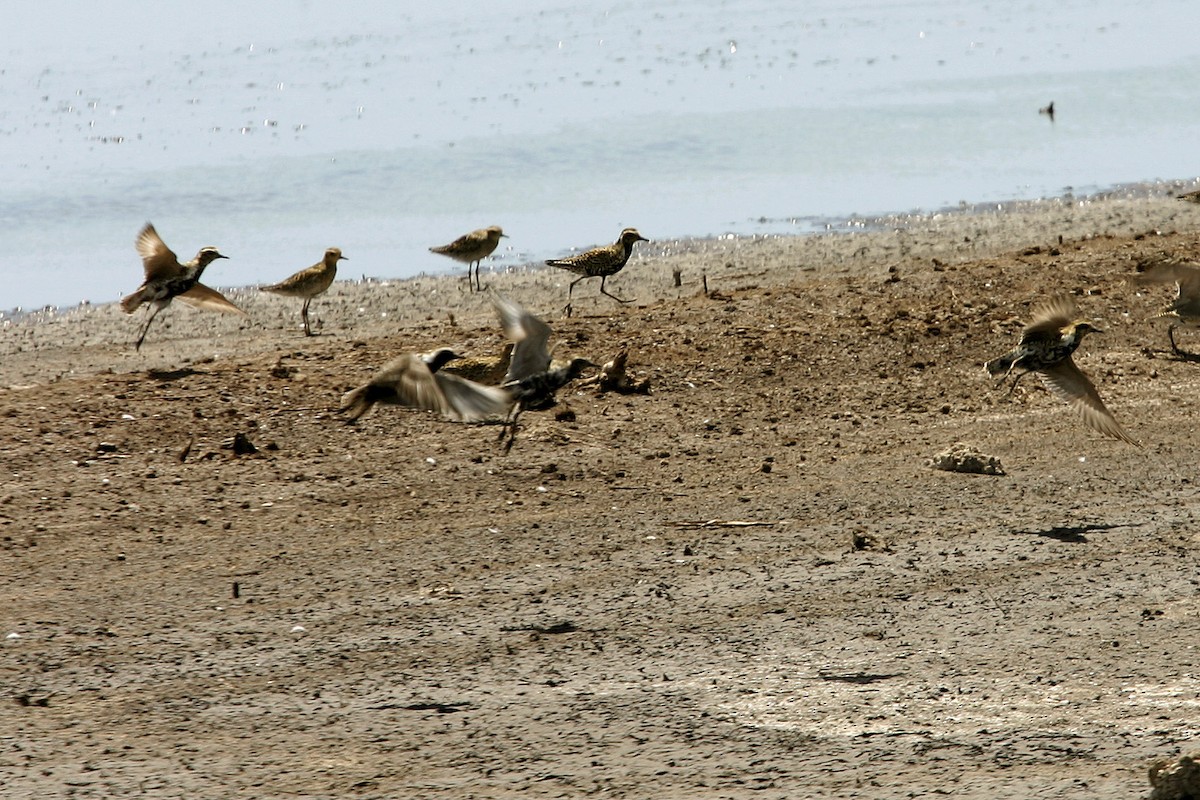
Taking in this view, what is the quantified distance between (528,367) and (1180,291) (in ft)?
18.6

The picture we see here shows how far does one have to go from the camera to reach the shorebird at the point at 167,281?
1405cm

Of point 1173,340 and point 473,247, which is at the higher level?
point 473,247

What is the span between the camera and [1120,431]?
1061 cm

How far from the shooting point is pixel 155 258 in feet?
46.0

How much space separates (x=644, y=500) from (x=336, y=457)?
2.27 metres

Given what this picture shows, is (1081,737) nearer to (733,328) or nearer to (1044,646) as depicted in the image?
(1044,646)

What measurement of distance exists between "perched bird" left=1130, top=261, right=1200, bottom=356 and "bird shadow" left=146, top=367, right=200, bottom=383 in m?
7.24

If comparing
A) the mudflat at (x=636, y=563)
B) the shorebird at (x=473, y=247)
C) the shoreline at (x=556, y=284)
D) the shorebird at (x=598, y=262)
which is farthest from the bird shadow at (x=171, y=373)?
the shorebird at (x=473, y=247)

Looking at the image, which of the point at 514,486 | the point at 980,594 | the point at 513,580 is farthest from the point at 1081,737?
the point at 514,486

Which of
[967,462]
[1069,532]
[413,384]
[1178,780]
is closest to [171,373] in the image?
[413,384]

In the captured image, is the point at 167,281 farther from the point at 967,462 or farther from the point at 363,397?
the point at 967,462

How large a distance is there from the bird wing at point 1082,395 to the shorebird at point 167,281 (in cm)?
676

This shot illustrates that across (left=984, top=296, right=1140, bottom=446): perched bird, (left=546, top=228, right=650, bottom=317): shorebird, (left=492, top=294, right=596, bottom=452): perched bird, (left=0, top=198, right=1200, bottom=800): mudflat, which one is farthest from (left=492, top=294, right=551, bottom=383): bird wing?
(left=546, top=228, right=650, bottom=317): shorebird

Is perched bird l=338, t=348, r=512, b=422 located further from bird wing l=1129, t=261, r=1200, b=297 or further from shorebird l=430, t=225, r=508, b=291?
shorebird l=430, t=225, r=508, b=291
